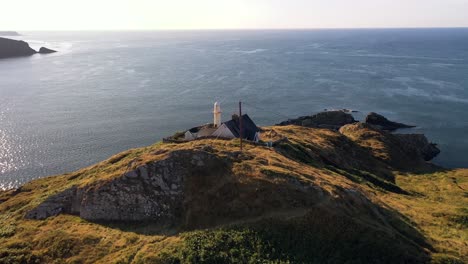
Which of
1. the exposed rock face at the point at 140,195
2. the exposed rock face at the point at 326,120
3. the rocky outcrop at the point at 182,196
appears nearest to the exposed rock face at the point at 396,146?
the exposed rock face at the point at 326,120

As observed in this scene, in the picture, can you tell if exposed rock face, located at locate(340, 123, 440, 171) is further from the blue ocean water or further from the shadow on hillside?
the shadow on hillside

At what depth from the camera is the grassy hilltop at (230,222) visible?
2858 cm

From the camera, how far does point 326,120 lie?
94750mm

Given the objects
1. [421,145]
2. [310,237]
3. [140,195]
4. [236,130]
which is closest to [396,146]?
[421,145]

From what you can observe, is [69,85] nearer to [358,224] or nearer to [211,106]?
[211,106]

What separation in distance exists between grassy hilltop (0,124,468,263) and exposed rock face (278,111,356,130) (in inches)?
1987

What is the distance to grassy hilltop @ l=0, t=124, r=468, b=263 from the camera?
28578mm

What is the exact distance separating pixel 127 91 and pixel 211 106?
3534 centimetres

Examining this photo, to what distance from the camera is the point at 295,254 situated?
1108 inches

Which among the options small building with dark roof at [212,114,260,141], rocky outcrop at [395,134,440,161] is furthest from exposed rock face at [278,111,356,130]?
small building with dark roof at [212,114,260,141]

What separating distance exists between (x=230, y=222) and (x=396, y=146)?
5466 centimetres

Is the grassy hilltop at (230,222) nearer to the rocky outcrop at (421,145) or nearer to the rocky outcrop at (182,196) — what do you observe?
the rocky outcrop at (182,196)

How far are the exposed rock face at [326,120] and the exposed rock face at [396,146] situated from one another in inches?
348

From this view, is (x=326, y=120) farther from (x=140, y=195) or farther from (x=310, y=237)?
(x=140, y=195)
